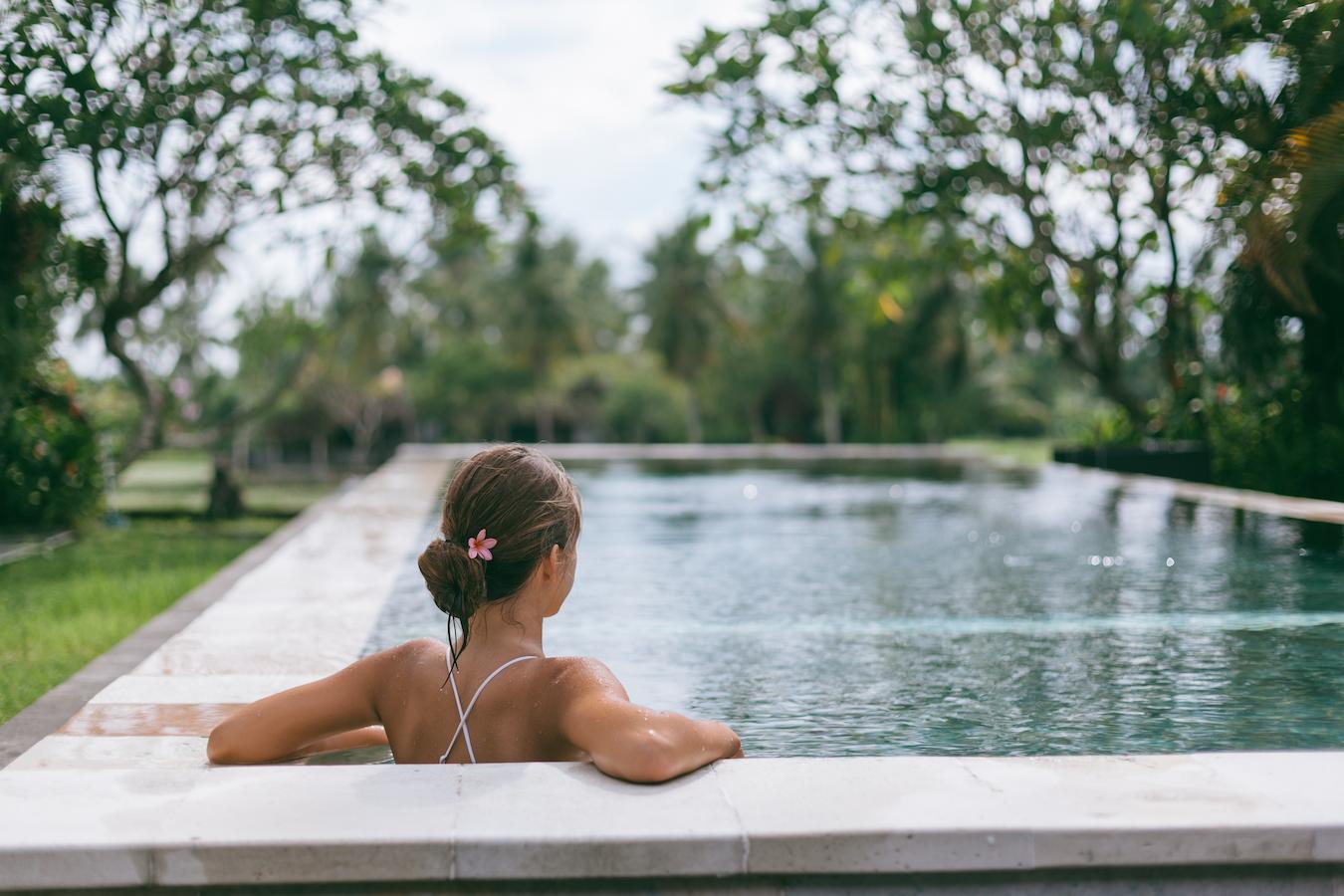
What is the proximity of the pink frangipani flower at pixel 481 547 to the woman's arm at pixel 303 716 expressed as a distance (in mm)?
363

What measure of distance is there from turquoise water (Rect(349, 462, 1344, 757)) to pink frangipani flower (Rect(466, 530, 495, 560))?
4.19 feet

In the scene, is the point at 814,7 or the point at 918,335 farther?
the point at 918,335

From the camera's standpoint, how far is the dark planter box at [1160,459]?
12.7 metres

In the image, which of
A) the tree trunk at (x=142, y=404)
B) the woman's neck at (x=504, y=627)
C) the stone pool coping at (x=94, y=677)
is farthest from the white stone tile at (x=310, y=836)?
the tree trunk at (x=142, y=404)

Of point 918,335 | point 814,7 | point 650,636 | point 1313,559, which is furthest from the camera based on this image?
point 918,335

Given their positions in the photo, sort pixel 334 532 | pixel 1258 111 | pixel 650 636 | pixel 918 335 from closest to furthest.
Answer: pixel 650 636 < pixel 334 532 < pixel 1258 111 < pixel 918 335

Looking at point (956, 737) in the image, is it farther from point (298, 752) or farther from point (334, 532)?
point (334, 532)

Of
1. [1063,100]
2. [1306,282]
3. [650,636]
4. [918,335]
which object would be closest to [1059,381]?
[918,335]

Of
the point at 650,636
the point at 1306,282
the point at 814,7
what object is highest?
the point at 814,7

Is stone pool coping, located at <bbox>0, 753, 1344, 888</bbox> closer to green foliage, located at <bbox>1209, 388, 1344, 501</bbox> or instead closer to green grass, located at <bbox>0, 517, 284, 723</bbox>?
green grass, located at <bbox>0, 517, 284, 723</bbox>

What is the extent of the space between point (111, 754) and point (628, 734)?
1318 mm

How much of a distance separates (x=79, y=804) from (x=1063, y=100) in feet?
41.4

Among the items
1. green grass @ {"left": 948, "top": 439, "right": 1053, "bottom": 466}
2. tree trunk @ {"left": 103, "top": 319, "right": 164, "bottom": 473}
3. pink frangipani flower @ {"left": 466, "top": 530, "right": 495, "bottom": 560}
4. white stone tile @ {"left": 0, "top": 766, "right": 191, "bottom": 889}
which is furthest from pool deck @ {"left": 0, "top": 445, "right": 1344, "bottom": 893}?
green grass @ {"left": 948, "top": 439, "right": 1053, "bottom": 466}

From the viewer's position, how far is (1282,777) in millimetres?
2482
